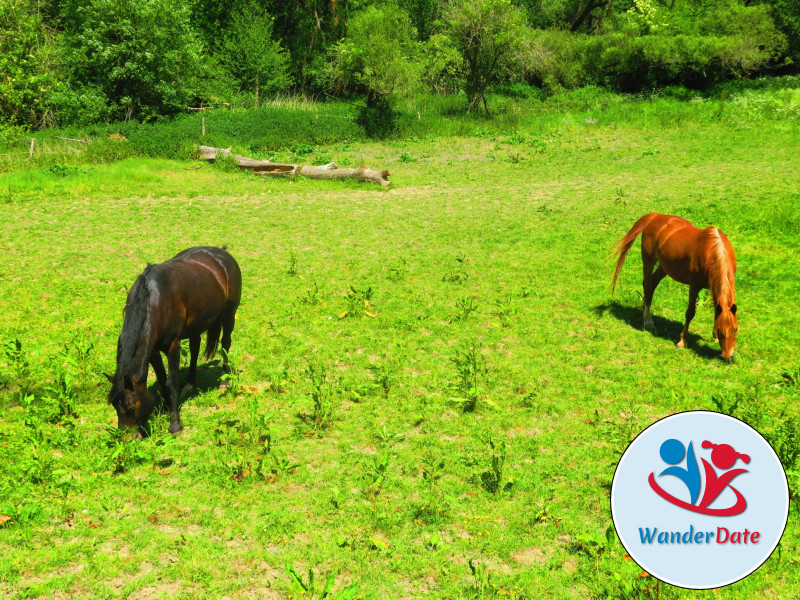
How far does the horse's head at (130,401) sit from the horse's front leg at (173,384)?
45 centimetres

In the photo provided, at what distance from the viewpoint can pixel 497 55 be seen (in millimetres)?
33812

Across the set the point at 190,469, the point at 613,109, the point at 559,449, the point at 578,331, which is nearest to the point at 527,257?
the point at 578,331

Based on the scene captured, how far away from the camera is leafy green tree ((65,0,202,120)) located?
28.7 meters

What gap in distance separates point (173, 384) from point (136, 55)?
95.3 feet

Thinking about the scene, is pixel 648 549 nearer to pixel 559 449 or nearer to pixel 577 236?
pixel 559 449

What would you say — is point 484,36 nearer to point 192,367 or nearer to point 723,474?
point 192,367

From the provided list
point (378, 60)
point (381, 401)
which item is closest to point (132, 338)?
point (381, 401)

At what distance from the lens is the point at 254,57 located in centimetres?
4141

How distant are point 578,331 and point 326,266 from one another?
557 cm

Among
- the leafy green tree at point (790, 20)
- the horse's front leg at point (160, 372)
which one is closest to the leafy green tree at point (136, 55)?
Answer: the horse's front leg at point (160, 372)

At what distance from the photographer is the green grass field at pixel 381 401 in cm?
430

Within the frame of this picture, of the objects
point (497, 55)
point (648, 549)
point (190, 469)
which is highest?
point (497, 55)

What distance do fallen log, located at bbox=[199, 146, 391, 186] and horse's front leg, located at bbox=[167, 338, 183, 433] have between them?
15.0 m

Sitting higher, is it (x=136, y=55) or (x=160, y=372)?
(x=136, y=55)
